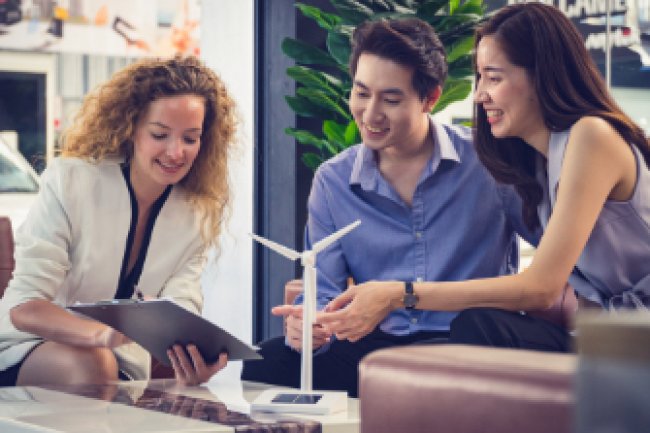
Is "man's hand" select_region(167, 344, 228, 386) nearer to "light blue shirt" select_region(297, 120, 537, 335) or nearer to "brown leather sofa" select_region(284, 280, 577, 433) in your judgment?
"light blue shirt" select_region(297, 120, 537, 335)

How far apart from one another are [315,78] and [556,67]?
6.19ft

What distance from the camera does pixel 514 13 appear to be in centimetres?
247

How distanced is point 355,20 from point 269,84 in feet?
3.21

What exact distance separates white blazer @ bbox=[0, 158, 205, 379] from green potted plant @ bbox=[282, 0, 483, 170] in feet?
4.17

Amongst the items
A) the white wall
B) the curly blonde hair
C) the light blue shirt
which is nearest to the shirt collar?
the light blue shirt

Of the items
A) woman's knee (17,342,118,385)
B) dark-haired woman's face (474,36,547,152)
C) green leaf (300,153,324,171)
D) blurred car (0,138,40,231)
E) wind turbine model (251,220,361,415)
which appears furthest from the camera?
blurred car (0,138,40,231)

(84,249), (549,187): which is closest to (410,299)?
(549,187)

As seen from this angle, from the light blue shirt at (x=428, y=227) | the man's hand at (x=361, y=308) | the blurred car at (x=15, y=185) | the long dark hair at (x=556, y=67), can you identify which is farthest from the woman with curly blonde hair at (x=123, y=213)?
the blurred car at (x=15, y=185)

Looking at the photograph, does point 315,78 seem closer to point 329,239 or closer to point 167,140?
point 167,140

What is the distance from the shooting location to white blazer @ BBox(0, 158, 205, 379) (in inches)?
113

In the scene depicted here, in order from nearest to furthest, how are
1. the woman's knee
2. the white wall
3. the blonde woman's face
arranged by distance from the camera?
the woman's knee
the blonde woman's face
the white wall

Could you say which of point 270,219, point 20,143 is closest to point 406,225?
point 270,219

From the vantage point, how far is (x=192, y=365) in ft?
8.43

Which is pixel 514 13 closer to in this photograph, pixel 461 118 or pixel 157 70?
pixel 157 70
